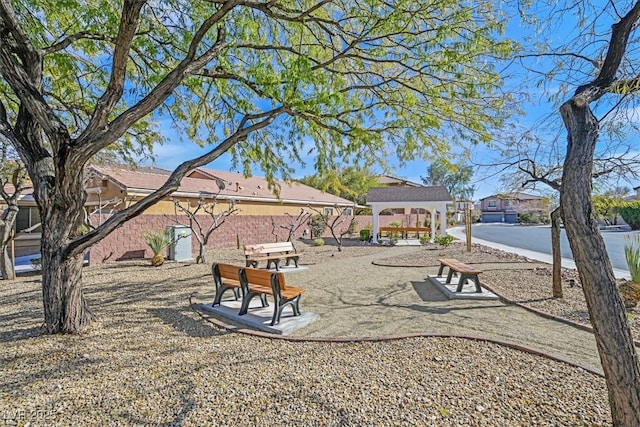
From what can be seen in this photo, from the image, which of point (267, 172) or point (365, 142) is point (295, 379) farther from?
point (267, 172)

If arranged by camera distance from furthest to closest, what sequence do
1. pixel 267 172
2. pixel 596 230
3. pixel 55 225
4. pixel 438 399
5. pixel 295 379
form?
pixel 267 172
pixel 55 225
pixel 295 379
pixel 438 399
pixel 596 230

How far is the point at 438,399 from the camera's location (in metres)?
3.04

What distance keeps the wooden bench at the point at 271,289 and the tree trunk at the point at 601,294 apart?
3.79m

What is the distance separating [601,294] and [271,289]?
4096mm

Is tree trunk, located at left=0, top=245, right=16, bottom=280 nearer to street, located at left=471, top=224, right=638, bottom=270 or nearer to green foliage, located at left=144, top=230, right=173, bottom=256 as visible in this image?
green foliage, located at left=144, top=230, right=173, bottom=256

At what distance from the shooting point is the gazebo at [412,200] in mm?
20469

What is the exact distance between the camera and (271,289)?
526 centimetres

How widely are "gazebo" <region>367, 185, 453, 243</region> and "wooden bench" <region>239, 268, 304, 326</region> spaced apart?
50.6 feet

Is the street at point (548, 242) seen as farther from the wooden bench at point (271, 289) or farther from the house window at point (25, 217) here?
the house window at point (25, 217)

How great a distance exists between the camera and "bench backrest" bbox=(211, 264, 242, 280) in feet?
19.5

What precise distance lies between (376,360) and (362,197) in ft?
127

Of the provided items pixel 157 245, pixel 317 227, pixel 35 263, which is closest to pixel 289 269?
pixel 157 245

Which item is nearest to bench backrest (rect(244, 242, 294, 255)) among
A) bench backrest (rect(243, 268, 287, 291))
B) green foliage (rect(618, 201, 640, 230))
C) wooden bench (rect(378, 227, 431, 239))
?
bench backrest (rect(243, 268, 287, 291))

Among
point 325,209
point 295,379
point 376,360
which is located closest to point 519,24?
point 376,360
